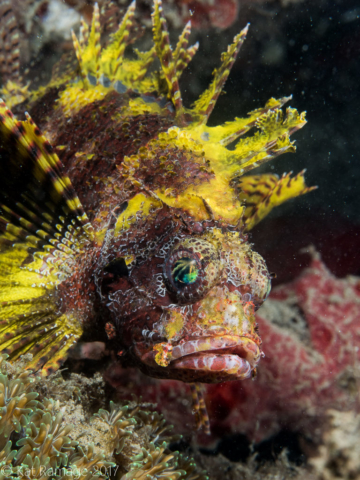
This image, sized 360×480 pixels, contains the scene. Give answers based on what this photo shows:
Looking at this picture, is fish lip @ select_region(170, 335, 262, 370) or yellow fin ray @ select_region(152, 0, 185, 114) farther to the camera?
yellow fin ray @ select_region(152, 0, 185, 114)

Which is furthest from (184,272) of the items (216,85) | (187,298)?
A: (216,85)

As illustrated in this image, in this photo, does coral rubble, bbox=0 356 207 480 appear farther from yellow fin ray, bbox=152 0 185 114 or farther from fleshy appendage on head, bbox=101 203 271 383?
yellow fin ray, bbox=152 0 185 114

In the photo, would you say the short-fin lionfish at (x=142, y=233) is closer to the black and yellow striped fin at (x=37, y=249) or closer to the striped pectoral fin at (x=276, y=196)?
the black and yellow striped fin at (x=37, y=249)

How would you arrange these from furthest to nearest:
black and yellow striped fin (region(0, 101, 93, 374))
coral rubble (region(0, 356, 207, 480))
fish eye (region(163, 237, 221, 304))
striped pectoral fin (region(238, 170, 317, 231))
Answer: striped pectoral fin (region(238, 170, 317, 231)) → black and yellow striped fin (region(0, 101, 93, 374)) → fish eye (region(163, 237, 221, 304)) → coral rubble (region(0, 356, 207, 480))

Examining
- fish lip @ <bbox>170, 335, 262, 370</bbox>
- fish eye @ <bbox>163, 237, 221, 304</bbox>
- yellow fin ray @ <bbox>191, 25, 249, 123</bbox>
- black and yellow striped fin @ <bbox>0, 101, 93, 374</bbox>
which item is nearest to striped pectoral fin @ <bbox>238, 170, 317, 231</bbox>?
yellow fin ray @ <bbox>191, 25, 249, 123</bbox>

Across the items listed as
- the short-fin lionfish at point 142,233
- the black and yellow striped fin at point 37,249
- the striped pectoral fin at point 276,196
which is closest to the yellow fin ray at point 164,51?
the short-fin lionfish at point 142,233

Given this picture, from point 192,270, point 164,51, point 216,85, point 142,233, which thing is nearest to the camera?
point 192,270

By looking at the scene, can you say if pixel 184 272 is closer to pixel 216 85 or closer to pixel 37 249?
pixel 37 249
